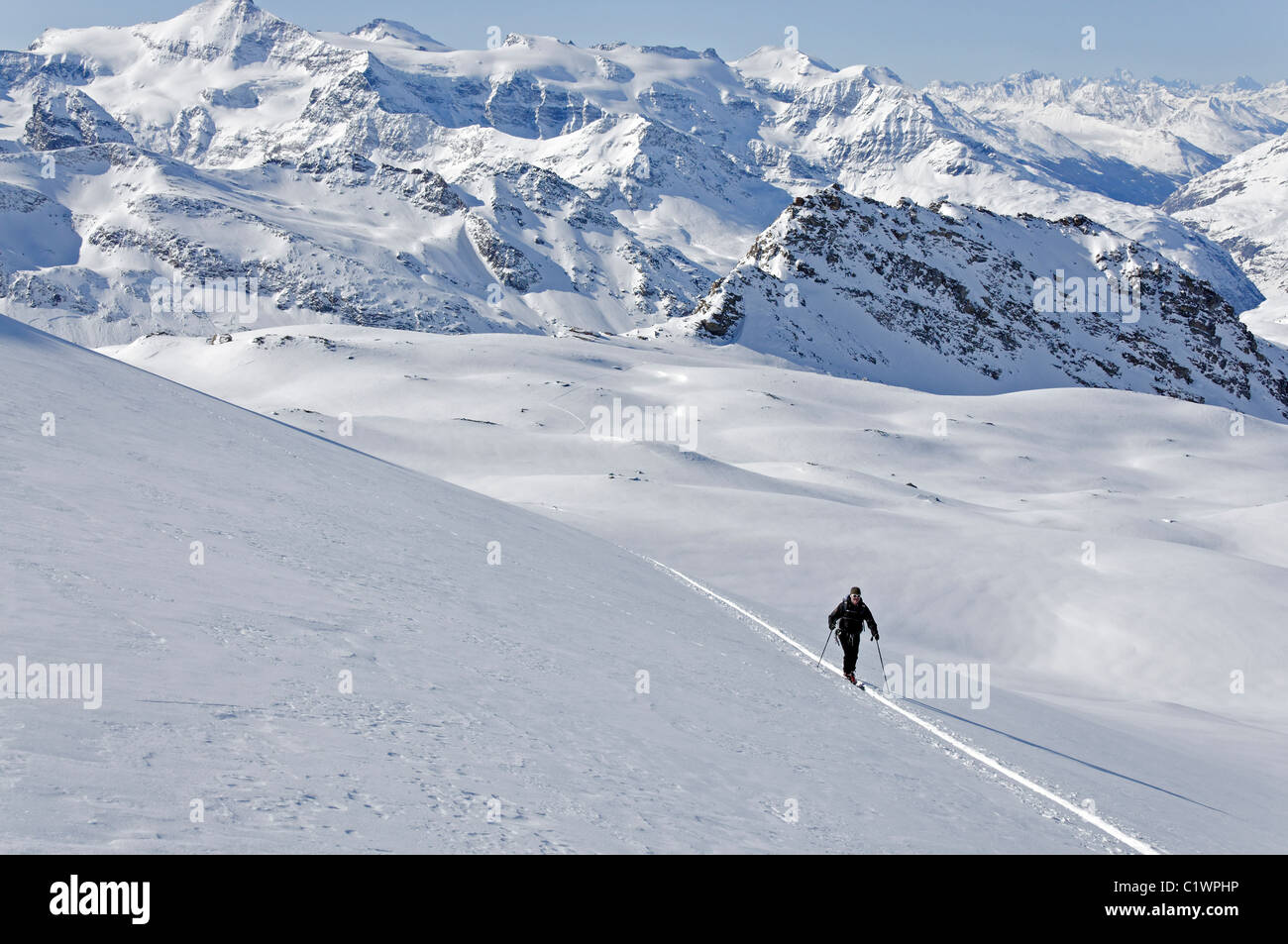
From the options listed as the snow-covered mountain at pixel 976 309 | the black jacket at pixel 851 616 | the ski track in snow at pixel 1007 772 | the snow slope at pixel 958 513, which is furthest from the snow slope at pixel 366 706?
the snow-covered mountain at pixel 976 309

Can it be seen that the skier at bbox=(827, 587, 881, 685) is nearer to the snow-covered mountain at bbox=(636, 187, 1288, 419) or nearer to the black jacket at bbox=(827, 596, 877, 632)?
the black jacket at bbox=(827, 596, 877, 632)

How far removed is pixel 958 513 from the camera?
145 feet

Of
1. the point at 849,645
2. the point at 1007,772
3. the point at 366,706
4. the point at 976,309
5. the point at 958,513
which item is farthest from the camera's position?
the point at 976,309

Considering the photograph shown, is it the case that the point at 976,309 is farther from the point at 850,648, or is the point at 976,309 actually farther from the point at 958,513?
the point at 850,648

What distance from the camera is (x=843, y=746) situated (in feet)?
36.2

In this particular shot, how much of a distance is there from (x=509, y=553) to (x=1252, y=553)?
146 feet

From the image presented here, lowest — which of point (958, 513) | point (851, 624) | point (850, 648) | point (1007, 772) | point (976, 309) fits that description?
point (1007, 772)

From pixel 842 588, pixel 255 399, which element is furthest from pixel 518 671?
pixel 255 399

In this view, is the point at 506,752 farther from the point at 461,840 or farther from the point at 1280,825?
the point at 1280,825

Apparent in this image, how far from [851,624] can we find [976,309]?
536 feet

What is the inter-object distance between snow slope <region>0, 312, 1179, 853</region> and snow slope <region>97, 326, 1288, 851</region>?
1469 millimetres

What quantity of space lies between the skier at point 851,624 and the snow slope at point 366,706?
0.56 m

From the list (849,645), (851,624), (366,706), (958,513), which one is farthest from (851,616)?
(958,513)
